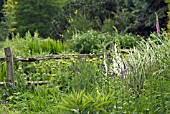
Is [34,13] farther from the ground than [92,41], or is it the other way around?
[34,13]

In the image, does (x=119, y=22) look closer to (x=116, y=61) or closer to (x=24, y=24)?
(x=116, y=61)

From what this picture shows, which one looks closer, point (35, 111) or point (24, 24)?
point (35, 111)

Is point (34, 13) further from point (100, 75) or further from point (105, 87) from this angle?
point (105, 87)

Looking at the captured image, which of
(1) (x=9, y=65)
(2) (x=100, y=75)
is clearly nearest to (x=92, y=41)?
(1) (x=9, y=65)

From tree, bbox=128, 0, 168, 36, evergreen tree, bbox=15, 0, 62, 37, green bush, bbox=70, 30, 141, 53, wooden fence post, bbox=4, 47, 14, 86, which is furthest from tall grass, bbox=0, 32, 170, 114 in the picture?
evergreen tree, bbox=15, 0, 62, 37

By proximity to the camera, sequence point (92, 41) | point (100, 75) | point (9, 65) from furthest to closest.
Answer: point (92, 41) < point (9, 65) < point (100, 75)

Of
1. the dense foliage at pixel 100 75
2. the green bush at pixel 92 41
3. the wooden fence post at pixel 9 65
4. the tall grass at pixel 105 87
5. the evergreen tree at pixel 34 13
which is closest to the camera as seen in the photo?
the tall grass at pixel 105 87

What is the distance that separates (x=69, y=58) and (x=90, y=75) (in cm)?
203

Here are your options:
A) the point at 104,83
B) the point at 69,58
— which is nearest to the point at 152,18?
the point at 69,58

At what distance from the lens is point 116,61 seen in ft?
16.0

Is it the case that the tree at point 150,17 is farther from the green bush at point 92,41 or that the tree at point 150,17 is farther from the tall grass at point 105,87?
the tall grass at point 105,87

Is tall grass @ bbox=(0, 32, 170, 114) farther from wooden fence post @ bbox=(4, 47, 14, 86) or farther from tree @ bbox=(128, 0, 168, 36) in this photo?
tree @ bbox=(128, 0, 168, 36)

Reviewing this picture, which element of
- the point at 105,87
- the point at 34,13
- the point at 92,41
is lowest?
the point at 105,87

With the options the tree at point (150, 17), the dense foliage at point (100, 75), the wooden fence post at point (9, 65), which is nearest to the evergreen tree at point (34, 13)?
the dense foliage at point (100, 75)
